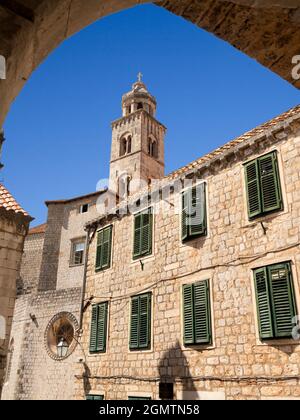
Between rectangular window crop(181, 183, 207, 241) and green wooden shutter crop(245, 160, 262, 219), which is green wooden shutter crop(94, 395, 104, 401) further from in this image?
green wooden shutter crop(245, 160, 262, 219)

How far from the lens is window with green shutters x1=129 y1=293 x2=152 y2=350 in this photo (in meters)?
10.7

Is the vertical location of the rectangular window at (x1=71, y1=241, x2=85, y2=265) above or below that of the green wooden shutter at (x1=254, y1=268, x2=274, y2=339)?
above

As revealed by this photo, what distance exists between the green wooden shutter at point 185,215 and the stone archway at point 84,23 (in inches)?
290

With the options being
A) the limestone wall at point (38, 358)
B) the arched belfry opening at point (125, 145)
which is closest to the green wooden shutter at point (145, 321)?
the limestone wall at point (38, 358)

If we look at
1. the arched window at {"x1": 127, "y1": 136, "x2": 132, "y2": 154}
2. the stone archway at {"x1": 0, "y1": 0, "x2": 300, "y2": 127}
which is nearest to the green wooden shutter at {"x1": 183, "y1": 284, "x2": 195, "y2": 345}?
the stone archway at {"x1": 0, "y1": 0, "x2": 300, "y2": 127}

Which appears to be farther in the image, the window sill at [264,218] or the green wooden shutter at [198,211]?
the green wooden shutter at [198,211]

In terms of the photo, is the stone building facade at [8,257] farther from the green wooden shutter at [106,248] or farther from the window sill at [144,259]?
the green wooden shutter at [106,248]

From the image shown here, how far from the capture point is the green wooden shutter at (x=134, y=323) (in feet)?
35.9

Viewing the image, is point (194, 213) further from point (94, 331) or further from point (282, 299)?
point (94, 331)

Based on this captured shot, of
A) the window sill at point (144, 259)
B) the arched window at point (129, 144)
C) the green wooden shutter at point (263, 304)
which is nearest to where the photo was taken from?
the green wooden shutter at point (263, 304)

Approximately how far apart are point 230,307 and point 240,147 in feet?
13.6

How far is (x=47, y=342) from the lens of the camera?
758 inches

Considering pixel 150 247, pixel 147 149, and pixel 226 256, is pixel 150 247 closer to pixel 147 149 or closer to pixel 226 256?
pixel 226 256
